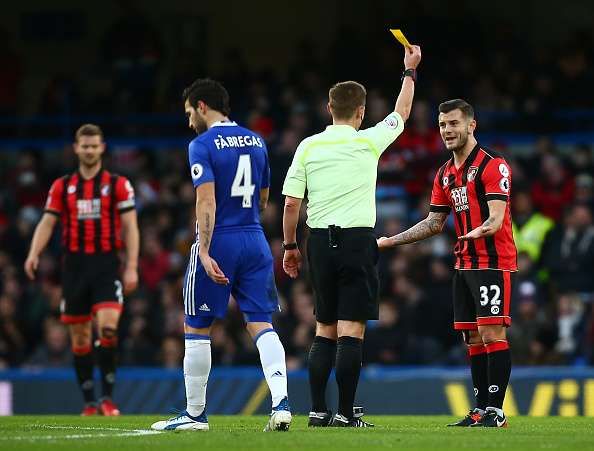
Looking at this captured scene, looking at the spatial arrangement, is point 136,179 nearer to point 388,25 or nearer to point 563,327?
point 388,25

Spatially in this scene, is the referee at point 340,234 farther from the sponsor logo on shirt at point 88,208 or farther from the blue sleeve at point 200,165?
the sponsor logo on shirt at point 88,208

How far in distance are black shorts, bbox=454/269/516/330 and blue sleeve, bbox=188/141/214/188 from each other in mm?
1943

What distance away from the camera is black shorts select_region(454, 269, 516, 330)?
895 centimetres

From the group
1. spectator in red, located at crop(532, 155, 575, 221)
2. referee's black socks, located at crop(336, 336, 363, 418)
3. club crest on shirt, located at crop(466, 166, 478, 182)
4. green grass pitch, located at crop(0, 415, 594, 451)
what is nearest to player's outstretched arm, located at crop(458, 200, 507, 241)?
club crest on shirt, located at crop(466, 166, 478, 182)

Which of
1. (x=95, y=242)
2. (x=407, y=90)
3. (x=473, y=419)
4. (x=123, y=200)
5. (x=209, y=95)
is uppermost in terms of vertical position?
(x=407, y=90)

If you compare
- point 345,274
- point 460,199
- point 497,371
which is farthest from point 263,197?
point 497,371

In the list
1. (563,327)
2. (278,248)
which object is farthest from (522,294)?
(278,248)

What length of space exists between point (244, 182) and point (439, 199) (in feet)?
5.65

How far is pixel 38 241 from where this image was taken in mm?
11820

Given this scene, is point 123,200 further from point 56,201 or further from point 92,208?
point 56,201

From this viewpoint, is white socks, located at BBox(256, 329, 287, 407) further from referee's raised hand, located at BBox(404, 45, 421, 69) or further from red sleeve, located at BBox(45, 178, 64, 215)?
red sleeve, located at BBox(45, 178, 64, 215)

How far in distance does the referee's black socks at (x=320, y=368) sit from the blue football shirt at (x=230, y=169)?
930 mm

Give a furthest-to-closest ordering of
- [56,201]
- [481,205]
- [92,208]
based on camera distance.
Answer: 1. [56,201]
2. [92,208]
3. [481,205]

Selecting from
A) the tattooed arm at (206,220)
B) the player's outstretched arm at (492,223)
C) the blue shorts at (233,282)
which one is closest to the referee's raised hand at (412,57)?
the player's outstretched arm at (492,223)
